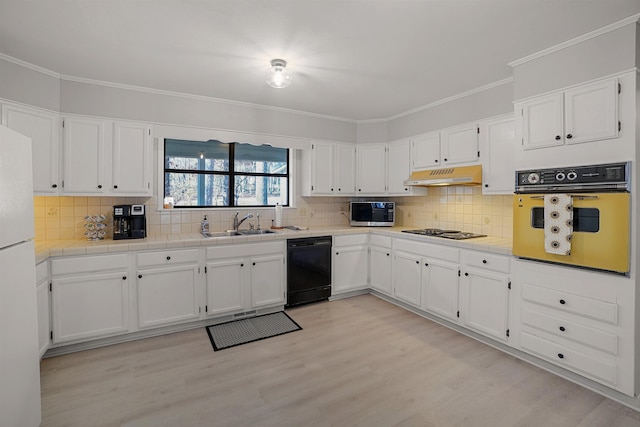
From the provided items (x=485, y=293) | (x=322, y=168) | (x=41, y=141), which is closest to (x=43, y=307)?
(x=41, y=141)

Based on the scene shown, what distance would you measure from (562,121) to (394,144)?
213 centimetres

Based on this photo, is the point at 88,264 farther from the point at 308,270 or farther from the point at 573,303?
the point at 573,303

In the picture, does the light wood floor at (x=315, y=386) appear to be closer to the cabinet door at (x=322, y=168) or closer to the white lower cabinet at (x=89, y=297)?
the white lower cabinet at (x=89, y=297)

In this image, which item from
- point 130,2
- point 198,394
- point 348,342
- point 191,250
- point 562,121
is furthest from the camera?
point 191,250

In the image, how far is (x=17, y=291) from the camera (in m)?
1.44

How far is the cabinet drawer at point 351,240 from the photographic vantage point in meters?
3.93

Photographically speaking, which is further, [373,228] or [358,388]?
[373,228]

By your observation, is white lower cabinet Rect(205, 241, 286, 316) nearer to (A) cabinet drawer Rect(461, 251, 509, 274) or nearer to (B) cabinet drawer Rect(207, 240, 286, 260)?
(B) cabinet drawer Rect(207, 240, 286, 260)

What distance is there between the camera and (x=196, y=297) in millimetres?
3092

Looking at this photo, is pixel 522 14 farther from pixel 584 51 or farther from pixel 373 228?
pixel 373 228

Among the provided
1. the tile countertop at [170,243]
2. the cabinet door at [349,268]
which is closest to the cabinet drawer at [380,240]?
the cabinet door at [349,268]

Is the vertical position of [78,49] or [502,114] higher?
[78,49]

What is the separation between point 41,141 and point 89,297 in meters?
1.41

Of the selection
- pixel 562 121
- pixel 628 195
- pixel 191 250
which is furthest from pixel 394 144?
pixel 191 250
